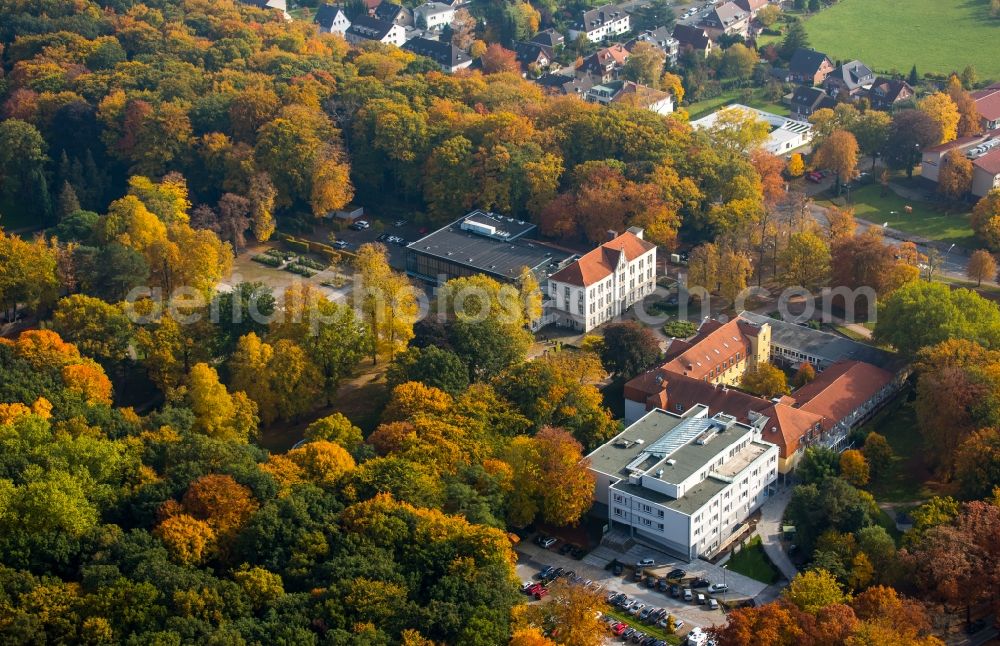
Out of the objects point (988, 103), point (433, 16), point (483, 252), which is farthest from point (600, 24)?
point (483, 252)

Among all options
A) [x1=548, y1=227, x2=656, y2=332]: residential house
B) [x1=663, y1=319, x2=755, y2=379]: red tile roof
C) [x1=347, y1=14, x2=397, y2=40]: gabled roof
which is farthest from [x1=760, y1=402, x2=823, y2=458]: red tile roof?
[x1=347, y1=14, x2=397, y2=40]: gabled roof

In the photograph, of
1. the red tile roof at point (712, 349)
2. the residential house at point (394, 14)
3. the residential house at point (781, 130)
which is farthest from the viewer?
the residential house at point (394, 14)

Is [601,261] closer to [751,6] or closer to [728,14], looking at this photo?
[728,14]

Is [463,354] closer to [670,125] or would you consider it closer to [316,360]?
[316,360]

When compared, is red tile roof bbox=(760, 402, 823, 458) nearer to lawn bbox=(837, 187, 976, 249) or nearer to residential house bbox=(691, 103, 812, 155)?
lawn bbox=(837, 187, 976, 249)

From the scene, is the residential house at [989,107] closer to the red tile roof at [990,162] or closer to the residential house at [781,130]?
the red tile roof at [990,162]

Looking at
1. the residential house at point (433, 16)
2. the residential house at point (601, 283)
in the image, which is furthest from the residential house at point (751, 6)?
the residential house at point (601, 283)
